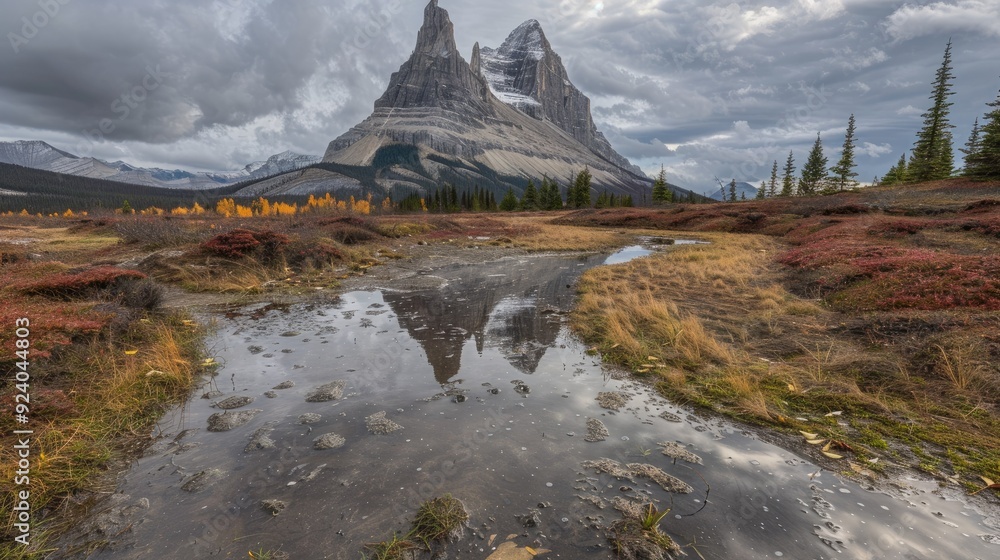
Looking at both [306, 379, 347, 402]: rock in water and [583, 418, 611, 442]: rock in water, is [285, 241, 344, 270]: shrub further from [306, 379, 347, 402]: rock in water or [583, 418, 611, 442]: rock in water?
[583, 418, 611, 442]: rock in water

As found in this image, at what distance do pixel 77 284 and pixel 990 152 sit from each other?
237 ft

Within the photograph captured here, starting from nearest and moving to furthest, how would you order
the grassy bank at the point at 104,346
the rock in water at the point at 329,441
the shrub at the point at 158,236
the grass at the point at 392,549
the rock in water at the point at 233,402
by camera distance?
the grass at the point at 392,549
the grassy bank at the point at 104,346
the rock in water at the point at 329,441
the rock in water at the point at 233,402
the shrub at the point at 158,236

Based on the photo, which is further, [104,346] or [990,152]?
[990,152]

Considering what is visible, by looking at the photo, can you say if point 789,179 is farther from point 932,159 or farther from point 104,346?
point 104,346

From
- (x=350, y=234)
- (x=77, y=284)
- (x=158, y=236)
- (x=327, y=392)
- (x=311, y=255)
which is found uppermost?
(x=350, y=234)

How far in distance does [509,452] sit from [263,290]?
44.1 ft

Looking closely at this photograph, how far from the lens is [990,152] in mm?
42250

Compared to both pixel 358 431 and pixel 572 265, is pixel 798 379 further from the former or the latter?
pixel 572 265

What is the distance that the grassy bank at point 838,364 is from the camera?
5.32 meters

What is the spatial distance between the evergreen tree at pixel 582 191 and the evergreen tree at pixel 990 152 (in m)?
59.0

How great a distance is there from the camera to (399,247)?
28828 mm

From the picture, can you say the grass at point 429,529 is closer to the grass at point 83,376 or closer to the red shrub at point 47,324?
the grass at point 83,376

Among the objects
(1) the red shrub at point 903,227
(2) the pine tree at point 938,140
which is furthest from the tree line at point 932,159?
(1) the red shrub at point 903,227

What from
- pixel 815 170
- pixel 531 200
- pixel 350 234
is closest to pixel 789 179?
pixel 815 170
